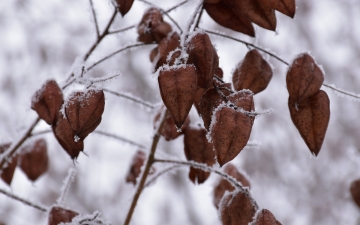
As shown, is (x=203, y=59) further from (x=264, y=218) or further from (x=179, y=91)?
(x=264, y=218)

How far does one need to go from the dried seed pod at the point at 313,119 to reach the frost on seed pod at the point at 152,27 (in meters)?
0.43

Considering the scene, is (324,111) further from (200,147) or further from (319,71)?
(200,147)

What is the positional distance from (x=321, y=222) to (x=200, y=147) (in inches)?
172

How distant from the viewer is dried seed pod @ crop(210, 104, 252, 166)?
3.04 ft

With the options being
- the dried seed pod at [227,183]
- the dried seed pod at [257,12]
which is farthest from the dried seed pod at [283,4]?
the dried seed pod at [227,183]

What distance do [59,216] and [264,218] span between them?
51 cm

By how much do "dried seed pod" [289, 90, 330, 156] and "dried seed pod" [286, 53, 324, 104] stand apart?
0.02 m

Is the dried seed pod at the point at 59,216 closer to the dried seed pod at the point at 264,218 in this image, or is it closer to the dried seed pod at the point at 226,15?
the dried seed pod at the point at 264,218

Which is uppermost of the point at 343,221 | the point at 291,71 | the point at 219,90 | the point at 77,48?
the point at 77,48

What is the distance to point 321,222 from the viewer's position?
17.6 ft

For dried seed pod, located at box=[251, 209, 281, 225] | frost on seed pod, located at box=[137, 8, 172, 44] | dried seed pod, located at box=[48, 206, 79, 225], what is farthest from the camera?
frost on seed pod, located at box=[137, 8, 172, 44]

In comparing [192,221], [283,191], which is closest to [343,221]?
[283,191]

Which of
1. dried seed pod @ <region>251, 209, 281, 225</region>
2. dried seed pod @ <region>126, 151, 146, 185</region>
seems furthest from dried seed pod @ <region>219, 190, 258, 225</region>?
dried seed pod @ <region>126, 151, 146, 185</region>

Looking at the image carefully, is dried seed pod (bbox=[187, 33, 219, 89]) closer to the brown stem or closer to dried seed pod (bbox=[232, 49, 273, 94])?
dried seed pod (bbox=[232, 49, 273, 94])
